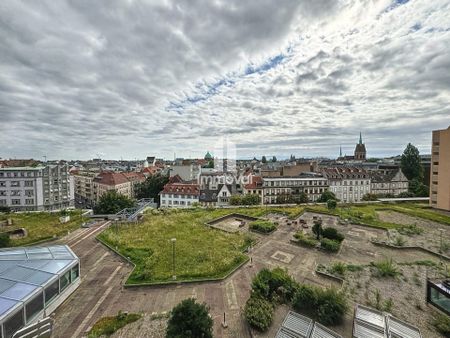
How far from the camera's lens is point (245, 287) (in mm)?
15969

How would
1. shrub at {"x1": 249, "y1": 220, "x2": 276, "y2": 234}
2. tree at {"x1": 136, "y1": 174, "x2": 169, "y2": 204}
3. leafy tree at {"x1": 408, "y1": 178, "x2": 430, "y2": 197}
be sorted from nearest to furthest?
shrub at {"x1": 249, "y1": 220, "x2": 276, "y2": 234}, leafy tree at {"x1": 408, "y1": 178, "x2": 430, "y2": 197}, tree at {"x1": 136, "y1": 174, "x2": 169, "y2": 204}

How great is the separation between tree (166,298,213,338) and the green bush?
6087mm

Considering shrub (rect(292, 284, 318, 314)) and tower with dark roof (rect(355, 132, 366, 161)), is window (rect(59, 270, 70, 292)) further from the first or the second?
tower with dark roof (rect(355, 132, 366, 161))

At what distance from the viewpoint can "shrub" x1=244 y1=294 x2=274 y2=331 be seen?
11.8m

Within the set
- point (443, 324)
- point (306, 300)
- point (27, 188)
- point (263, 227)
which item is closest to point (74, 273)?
point (306, 300)

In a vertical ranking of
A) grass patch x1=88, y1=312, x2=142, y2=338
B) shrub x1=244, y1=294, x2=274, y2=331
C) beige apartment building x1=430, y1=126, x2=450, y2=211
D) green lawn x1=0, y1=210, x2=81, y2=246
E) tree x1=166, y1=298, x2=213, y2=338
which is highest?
beige apartment building x1=430, y1=126, x2=450, y2=211

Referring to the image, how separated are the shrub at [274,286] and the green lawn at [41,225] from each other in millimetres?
25466

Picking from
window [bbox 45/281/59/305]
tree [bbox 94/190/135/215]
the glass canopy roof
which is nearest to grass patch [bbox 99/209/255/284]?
window [bbox 45/281/59/305]

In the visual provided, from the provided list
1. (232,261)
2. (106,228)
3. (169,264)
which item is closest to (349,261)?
(232,261)

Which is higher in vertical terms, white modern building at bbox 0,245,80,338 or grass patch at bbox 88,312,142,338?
white modern building at bbox 0,245,80,338

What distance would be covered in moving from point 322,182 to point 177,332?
5540 cm

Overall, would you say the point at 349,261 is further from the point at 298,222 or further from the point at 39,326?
the point at 39,326

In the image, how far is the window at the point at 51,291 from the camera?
1292 cm

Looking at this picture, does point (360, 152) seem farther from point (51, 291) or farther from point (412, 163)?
point (51, 291)
